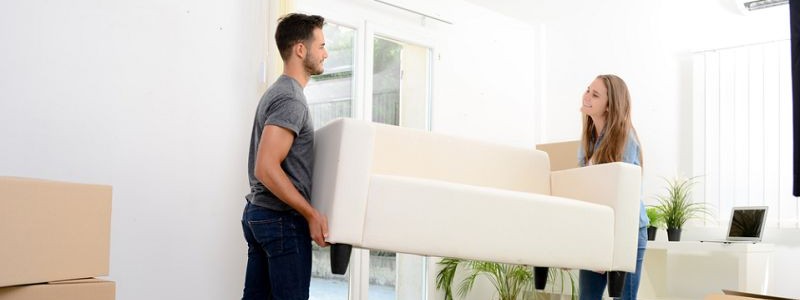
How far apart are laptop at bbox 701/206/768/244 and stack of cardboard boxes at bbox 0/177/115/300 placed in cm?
359

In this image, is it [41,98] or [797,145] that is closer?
[797,145]

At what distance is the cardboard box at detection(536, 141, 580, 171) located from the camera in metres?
4.13

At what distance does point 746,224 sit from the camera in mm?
4711

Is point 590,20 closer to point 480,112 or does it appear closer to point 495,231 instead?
point 480,112

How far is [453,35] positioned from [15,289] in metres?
3.69

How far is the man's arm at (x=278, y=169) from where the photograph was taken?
7.36 feet

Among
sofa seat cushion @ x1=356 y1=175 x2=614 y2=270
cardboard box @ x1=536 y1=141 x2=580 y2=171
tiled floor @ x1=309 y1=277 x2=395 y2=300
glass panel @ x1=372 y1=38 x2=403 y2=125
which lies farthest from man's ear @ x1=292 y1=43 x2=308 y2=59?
glass panel @ x1=372 y1=38 x2=403 y2=125

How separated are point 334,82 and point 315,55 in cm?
200

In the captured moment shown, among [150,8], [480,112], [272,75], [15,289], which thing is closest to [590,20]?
[480,112]

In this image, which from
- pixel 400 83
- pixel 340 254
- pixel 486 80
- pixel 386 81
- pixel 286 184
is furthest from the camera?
pixel 486 80

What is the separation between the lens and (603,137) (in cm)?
305

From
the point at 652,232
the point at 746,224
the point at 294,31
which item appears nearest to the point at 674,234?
the point at 652,232

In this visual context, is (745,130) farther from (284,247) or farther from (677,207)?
(284,247)

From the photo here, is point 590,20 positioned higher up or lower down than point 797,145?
higher up
